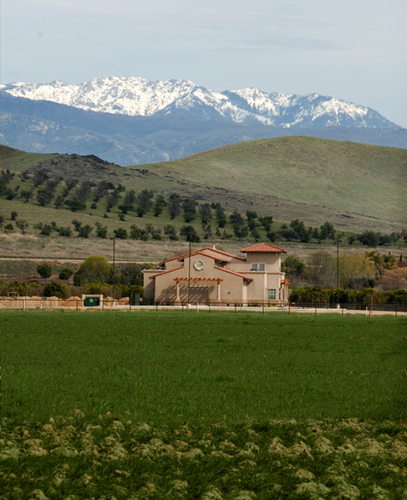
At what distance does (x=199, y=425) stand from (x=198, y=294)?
6441cm

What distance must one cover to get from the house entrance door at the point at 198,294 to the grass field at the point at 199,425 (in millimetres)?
52475

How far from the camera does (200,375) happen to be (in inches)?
766

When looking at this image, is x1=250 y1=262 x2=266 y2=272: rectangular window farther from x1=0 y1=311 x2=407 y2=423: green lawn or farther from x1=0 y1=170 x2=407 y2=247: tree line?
x1=0 y1=170 x2=407 y2=247: tree line

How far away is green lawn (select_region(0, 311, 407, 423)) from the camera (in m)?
15.0

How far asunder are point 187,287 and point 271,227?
306 feet

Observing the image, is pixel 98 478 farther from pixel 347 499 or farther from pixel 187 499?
pixel 347 499

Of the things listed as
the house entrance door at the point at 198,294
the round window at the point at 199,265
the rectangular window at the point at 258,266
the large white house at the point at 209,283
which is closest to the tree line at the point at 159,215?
the rectangular window at the point at 258,266

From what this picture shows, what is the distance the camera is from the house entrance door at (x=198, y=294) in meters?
77.9

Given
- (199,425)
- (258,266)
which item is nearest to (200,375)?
(199,425)

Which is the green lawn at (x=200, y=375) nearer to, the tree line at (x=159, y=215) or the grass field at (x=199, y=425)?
the grass field at (x=199, y=425)

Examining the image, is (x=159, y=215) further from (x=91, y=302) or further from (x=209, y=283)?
(x=91, y=302)

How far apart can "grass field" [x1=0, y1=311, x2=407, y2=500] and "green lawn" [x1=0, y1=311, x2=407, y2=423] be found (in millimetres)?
45

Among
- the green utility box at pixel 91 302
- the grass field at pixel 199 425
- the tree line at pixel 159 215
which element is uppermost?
the tree line at pixel 159 215

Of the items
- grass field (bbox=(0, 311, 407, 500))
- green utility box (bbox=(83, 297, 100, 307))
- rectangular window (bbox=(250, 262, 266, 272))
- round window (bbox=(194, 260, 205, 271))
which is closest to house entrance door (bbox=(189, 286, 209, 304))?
round window (bbox=(194, 260, 205, 271))
